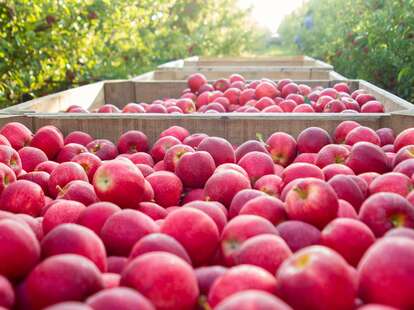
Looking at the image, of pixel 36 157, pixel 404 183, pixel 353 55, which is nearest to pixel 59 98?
pixel 36 157

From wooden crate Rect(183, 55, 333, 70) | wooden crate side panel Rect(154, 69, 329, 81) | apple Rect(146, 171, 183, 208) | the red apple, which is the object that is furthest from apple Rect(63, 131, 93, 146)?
wooden crate Rect(183, 55, 333, 70)

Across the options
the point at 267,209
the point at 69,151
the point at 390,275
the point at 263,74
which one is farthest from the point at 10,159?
the point at 263,74

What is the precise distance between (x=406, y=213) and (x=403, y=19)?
5.99m

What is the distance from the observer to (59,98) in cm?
446

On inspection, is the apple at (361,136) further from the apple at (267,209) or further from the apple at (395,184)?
the apple at (267,209)

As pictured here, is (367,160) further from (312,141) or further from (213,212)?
(213,212)

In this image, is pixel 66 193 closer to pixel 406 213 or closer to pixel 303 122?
pixel 406 213

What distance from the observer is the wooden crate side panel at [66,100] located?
3.88m

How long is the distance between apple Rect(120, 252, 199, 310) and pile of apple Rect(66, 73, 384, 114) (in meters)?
2.90

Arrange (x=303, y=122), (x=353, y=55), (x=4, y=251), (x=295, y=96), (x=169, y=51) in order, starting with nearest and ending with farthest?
(x=4, y=251)
(x=303, y=122)
(x=295, y=96)
(x=353, y=55)
(x=169, y=51)

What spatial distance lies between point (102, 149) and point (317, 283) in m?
2.23

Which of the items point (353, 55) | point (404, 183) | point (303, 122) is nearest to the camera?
point (404, 183)

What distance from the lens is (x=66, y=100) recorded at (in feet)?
15.2

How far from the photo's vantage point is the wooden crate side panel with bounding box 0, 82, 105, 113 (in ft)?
12.7
